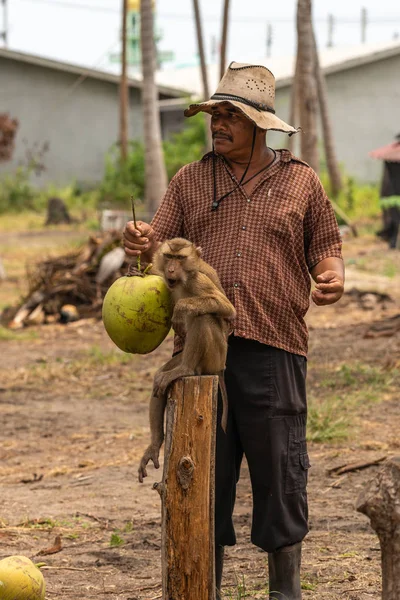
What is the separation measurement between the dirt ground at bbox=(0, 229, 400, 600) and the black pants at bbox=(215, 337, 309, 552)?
1.60ft

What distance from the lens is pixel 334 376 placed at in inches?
366

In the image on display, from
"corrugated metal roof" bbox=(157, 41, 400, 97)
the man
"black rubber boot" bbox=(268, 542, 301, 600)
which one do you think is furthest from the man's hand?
"corrugated metal roof" bbox=(157, 41, 400, 97)

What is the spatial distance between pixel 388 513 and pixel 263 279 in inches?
48.2

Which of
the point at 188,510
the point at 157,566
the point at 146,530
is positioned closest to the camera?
the point at 188,510

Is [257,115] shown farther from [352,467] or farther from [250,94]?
[352,467]

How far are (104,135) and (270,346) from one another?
90.9ft

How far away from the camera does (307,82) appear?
62.4ft

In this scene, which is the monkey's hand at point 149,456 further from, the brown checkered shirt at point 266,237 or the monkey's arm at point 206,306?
the monkey's arm at point 206,306

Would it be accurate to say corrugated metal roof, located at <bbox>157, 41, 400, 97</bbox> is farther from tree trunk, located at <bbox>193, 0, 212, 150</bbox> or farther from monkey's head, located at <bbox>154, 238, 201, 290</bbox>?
monkey's head, located at <bbox>154, 238, 201, 290</bbox>

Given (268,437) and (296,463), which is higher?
(268,437)

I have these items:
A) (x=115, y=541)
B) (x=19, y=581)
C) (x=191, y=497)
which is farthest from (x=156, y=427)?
(x=115, y=541)

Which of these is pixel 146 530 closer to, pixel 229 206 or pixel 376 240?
pixel 229 206

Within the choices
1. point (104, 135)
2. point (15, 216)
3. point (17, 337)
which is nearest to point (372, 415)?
point (17, 337)

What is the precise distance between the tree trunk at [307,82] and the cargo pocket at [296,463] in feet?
48.4
